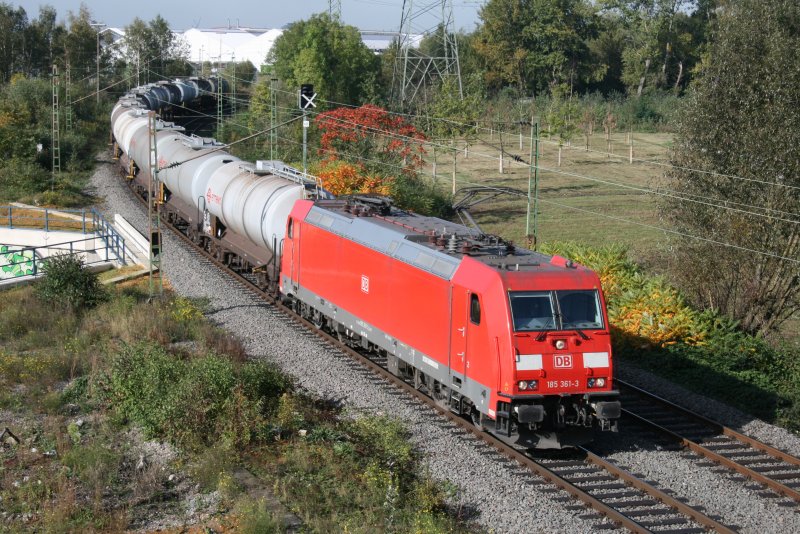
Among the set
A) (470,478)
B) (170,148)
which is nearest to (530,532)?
(470,478)

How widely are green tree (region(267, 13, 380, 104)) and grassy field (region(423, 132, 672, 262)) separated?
1013cm

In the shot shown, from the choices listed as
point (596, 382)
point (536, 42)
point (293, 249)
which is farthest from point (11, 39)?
point (596, 382)

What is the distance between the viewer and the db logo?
14.6 metres

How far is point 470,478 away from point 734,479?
4.37 m

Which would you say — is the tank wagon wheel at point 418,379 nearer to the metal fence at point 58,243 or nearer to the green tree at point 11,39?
the metal fence at point 58,243

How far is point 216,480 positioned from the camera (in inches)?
548

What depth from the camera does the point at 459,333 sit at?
15.6 m

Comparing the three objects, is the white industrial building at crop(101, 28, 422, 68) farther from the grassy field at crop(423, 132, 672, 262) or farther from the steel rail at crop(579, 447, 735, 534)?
the steel rail at crop(579, 447, 735, 534)

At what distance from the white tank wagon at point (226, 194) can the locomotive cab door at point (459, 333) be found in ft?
30.4

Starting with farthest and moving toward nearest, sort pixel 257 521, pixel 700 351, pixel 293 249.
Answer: pixel 293 249, pixel 700 351, pixel 257 521

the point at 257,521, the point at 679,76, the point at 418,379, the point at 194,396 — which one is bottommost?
the point at 257,521

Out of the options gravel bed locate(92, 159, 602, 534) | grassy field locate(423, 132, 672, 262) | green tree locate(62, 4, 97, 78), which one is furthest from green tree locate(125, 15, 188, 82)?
gravel bed locate(92, 159, 602, 534)

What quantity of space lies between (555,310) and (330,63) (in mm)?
57529

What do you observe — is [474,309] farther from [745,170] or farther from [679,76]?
[679,76]
